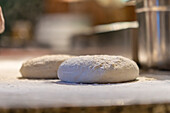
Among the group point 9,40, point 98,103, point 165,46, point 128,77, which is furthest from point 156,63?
point 9,40

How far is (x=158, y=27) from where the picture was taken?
1.06 metres

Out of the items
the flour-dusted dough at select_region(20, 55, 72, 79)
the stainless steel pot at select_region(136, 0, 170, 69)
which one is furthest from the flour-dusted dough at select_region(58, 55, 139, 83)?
the stainless steel pot at select_region(136, 0, 170, 69)

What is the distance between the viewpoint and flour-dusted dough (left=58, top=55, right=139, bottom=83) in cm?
67

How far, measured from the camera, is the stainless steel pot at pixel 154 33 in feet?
3.37

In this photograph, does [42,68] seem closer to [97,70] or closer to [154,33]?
[97,70]

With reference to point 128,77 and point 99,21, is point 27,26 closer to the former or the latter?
point 99,21

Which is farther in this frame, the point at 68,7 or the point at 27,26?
the point at 68,7

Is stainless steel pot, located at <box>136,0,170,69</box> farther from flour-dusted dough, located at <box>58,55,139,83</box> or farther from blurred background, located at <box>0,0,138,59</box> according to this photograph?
blurred background, located at <box>0,0,138,59</box>

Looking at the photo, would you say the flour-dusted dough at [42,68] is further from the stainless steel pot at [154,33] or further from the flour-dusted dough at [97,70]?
the stainless steel pot at [154,33]

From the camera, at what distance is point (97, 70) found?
67 centimetres

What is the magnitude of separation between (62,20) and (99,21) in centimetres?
59

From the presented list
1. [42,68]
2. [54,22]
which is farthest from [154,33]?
[54,22]

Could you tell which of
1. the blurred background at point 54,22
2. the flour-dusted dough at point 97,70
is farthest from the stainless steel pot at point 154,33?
the blurred background at point 54,22

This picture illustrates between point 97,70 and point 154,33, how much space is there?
472 millimetres
